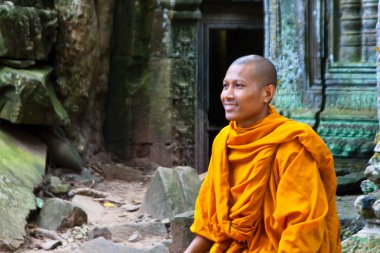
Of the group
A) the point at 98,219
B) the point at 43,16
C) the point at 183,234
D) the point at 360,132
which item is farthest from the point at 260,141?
the point at 43,16

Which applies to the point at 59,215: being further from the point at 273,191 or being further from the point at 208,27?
the point at 273,191

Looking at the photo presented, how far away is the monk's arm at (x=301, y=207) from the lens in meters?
3.31

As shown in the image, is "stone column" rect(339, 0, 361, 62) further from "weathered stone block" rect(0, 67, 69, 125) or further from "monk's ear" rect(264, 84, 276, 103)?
"monk's ear" rect(264, 84, 276, 103)

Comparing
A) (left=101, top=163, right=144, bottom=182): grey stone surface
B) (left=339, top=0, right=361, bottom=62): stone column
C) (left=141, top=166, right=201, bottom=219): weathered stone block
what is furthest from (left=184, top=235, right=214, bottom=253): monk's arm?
(left=101, top=163, right=144, bottom=182): grey stone surface

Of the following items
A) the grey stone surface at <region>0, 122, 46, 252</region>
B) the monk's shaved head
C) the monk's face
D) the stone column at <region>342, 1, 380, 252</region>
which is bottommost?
the grey stone surface at <region>0, 122, 46, 252</region>

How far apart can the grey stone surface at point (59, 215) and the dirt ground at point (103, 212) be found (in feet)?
0.20

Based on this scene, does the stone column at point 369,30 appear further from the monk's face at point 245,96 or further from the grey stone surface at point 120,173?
the monk's face at point 245,96

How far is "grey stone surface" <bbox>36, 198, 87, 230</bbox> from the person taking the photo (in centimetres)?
752

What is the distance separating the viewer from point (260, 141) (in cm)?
345

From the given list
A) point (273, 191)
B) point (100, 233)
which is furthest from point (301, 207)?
point (100, 233)

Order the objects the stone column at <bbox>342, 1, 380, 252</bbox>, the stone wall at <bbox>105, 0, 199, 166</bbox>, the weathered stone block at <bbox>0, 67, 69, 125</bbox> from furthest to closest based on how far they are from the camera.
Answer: the stone wall at <bbox>105, 0, 199, 166</bbox> → the weathered stone block at <bbox>0, 67, 69, 125</bbox> → the stone column at <bbox>342, 1, 380, 252</bbox>

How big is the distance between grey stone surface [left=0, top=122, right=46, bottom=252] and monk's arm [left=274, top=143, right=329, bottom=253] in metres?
3.83

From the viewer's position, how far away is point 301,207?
3.33 m

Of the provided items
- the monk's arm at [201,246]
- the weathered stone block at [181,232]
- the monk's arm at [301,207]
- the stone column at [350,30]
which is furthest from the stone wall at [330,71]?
the monk's arm at [301,207]
